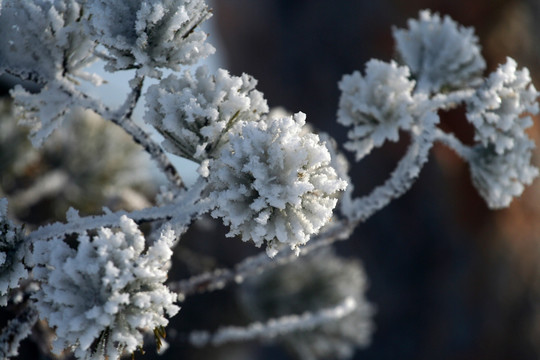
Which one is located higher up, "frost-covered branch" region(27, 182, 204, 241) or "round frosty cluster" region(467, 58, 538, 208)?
"round frosty cluster" region(467, 58, 538, 208)

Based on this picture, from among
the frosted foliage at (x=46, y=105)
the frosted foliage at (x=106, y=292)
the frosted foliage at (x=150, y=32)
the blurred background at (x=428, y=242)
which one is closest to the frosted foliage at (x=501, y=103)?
the frosted foliage at (x=150, y=32)

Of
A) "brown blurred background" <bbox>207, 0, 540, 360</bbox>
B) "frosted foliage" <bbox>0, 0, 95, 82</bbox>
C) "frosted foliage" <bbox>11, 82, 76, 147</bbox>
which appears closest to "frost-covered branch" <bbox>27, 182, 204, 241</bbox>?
"frosted foliage" <bbox>11, 82, 76, 147</bbox>

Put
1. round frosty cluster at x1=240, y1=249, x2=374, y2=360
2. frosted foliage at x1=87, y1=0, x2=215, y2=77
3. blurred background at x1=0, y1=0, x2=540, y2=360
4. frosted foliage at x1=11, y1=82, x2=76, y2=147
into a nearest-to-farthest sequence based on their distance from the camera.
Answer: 1. frosted foliage at x1=87, y1=0, x2=215, y2=77
2. frosted foliage at x1=11, y1=82, x2=76, y2=147
3. round frosty cluster at x1=240, y1=249, x2=374, y2=360
4. blurred background at x1=0, y1=0, x2=540, y2=360

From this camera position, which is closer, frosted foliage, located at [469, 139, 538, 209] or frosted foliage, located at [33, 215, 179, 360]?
frosted foliage, located at [33, 215, 179, 360]

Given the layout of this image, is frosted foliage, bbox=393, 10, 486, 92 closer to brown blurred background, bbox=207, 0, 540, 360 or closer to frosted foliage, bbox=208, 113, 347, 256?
frosted foliage, bbox=208, 113, 347, 256

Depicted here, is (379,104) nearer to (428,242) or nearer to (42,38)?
(42,38)

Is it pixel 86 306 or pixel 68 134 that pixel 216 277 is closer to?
pixel 86 306

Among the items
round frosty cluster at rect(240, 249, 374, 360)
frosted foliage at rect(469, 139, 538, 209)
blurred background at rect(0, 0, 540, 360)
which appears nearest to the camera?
frosted foliage at rect(469, 139, 538, 209)

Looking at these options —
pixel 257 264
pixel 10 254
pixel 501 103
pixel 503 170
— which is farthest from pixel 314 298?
pixel 10 254
